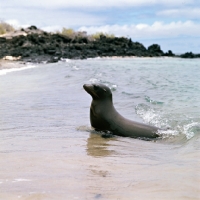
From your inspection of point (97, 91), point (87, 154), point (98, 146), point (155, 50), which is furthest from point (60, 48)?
point (87, 154)

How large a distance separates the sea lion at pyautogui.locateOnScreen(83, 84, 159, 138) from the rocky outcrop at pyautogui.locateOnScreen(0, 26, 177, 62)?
22.8 meters

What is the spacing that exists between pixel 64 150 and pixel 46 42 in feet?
122

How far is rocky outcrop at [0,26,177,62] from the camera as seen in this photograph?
3397cm

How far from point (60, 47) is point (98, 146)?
35.1 m

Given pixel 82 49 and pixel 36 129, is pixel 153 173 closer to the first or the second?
pixel 36 129

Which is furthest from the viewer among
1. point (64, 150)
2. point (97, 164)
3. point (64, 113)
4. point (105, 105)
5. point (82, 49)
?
point (82, 49)

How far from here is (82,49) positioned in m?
40.9

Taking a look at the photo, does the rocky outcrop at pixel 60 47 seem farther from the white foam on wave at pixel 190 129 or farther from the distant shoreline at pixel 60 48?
the white foam on wave at pixel 190 129

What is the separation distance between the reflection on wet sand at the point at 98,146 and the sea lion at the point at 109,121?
15.8 inches

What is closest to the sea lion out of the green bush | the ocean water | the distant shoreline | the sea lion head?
the sea lion head

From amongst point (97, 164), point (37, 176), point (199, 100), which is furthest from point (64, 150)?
point (199, 100)

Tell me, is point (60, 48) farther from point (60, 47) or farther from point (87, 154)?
point (87, 154)

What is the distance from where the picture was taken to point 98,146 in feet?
17.5

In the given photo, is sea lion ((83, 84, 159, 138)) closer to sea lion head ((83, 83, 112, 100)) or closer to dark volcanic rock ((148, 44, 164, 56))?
sea lion head ((83, 83, 112, 100))
